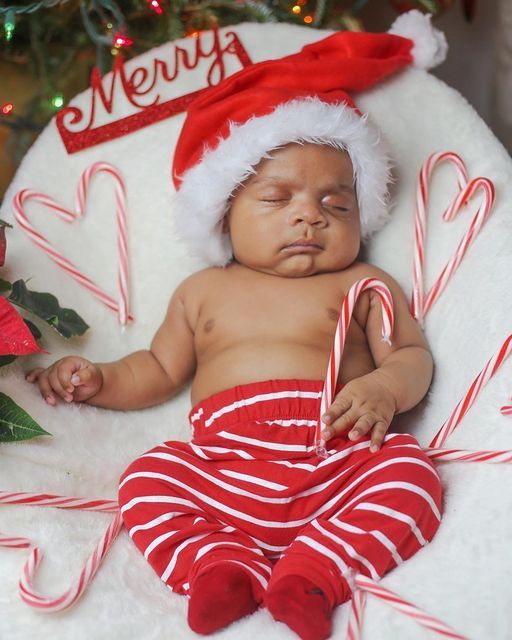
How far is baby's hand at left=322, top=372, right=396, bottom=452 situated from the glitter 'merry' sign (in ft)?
2.37

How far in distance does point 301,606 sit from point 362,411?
1.10ft

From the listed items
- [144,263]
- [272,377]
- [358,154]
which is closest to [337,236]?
[358,154]

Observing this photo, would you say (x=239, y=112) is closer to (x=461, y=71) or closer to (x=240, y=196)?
(x=240, y=196)

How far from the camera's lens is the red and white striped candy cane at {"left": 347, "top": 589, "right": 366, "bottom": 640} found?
89cm

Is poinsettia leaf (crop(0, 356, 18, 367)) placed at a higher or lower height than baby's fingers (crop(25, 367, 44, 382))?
higher

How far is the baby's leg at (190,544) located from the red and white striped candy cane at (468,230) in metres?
0.52

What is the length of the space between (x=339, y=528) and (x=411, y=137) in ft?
2.77

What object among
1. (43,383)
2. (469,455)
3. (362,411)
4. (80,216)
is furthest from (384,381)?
(80,216)

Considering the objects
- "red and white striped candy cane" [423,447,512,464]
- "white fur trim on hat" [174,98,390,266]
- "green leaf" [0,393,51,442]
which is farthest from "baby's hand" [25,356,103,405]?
"red and white striped candy cane" [423,447,512,464]

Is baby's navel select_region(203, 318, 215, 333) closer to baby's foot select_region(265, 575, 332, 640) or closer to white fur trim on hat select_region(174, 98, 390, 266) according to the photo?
white fur trim on hat select_region(174, 98, 390, 266)

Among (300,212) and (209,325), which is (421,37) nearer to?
(300,212)

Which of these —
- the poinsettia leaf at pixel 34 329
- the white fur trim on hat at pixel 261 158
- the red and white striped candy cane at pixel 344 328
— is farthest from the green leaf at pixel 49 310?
the red and white striped candy cane at pixel 344 328

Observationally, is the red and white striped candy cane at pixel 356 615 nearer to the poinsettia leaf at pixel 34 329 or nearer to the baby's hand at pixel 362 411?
the baby's hand at pixel 362 411

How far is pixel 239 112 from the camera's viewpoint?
4.64ft
